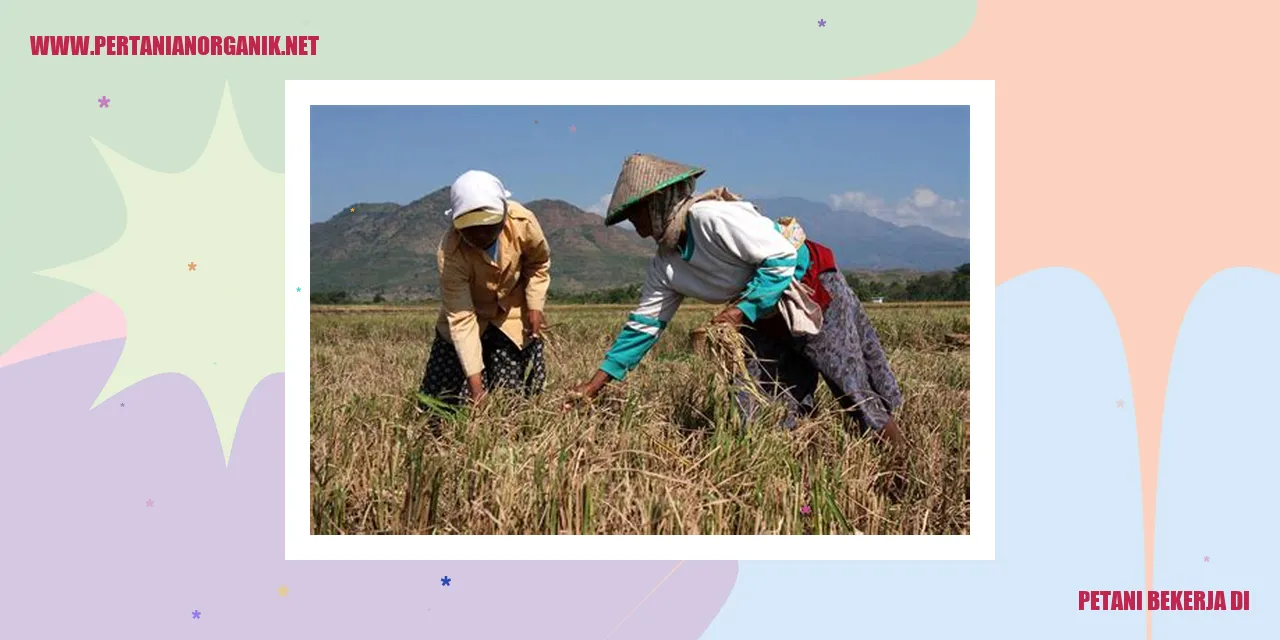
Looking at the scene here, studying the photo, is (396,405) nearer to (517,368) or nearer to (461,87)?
(517,368)

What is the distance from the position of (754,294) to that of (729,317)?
12cm

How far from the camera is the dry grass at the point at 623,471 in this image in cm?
256

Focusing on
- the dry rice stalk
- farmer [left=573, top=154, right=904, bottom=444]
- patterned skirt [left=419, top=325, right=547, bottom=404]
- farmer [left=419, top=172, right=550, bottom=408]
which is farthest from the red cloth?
patterned skirt [left=419, top=325, right=547, bottom=404]

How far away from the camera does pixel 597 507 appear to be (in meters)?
2.57

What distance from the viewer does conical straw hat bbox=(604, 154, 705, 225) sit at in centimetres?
273

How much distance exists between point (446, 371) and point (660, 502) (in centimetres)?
154

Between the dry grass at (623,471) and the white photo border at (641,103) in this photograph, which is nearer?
the white photo border at (641,103)

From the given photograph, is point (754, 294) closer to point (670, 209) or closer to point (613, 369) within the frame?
point (670, 209)

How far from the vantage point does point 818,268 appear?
3.12 m

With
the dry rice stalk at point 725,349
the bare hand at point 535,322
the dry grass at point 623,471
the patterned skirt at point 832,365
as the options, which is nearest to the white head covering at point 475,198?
the bare hand at point 535,322

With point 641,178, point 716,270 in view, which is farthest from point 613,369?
point 641,178

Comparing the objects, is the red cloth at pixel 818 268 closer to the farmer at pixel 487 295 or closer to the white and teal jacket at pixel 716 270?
the white and teal jacket at pixel 716 270

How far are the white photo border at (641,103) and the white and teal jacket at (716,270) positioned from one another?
473 mm
